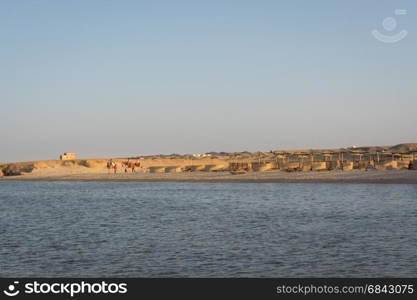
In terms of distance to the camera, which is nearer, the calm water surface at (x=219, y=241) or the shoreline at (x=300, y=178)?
the calm water surface at (x=219, y=241)

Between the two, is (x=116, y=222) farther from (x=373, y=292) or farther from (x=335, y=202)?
(x=373, y=292)

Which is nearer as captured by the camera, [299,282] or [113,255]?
[299,282]

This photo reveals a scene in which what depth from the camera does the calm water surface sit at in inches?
700

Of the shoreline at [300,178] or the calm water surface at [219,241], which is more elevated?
the shoreline at [300,178]

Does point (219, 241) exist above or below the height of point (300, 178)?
below

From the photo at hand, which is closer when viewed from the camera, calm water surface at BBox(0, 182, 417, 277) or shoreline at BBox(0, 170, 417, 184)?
calm water surface at BBox(0, 182, 417, 277)

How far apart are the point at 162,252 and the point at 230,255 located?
2630mm

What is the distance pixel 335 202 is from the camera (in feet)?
134

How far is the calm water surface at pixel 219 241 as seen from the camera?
17.8 meters

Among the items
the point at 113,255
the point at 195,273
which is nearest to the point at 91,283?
the point at 195,273

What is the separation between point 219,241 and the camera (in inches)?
917

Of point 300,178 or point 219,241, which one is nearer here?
point 219,241

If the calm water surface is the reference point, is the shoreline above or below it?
above

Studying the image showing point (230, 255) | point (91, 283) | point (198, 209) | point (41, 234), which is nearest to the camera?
point (91, 283)
